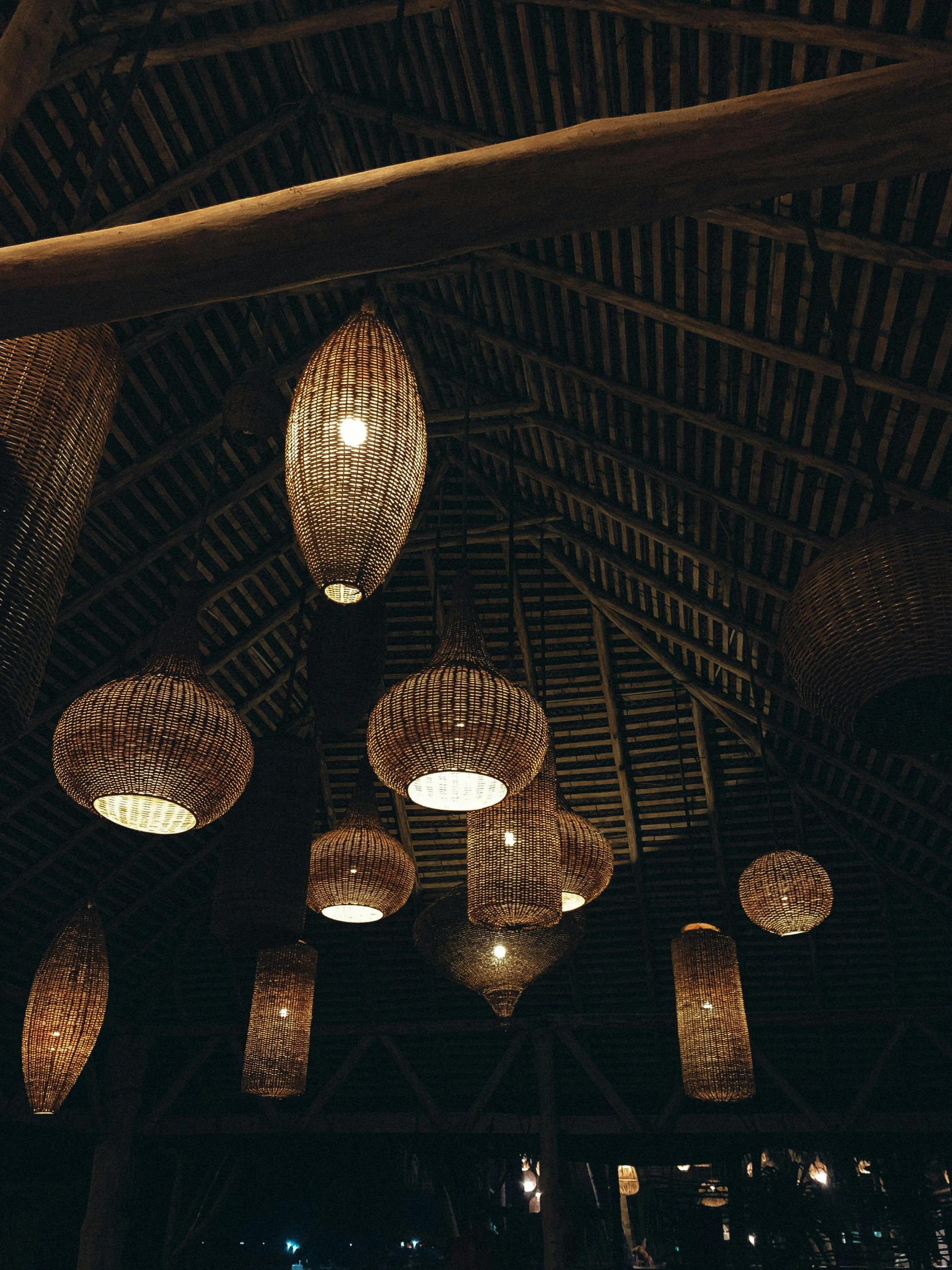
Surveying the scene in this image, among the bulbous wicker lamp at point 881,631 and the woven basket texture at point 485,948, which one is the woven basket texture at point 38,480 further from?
the woven basket texture at point 485,948

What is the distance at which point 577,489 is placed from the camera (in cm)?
675

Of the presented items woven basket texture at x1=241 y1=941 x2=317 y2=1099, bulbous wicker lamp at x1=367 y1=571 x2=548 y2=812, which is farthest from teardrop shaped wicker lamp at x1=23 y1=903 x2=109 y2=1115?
bulbous wicker lamp at x1=367 y1=571 x2=548 y2=812

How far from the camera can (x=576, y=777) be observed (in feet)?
29.8

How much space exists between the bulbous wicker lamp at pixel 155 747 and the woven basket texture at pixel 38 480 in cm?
46

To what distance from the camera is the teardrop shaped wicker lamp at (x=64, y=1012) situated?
5.23 metres

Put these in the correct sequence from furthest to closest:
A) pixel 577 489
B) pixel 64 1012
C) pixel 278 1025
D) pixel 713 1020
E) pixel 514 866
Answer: pixel 577 489, pixel 278 1025, pixel 713 1020, pixel 64 1012, pixel 514 866

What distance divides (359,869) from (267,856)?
78 cm

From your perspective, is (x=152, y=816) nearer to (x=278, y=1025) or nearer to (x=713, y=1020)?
(x=278, y=1025)

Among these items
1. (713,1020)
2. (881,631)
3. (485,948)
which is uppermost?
(713,1020)

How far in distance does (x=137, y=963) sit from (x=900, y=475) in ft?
29.7

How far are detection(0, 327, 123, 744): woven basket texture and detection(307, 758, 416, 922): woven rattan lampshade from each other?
238 centimetres

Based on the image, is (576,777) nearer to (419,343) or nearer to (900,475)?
(419,343)

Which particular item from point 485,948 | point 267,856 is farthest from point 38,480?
point 485,948

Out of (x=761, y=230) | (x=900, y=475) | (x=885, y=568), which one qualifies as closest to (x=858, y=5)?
(x=761, y=230)
